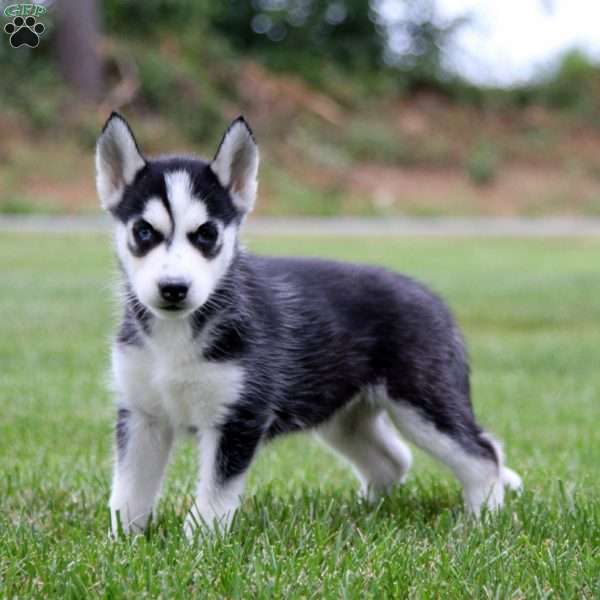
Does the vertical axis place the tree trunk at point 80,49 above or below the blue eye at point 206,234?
below

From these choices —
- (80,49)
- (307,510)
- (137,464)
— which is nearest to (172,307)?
(137,464)

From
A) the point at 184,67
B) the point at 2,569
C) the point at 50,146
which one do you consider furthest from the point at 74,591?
the point at 184,67

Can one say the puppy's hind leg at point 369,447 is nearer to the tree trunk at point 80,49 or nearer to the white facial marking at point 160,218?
the white facial marking at point 160,218

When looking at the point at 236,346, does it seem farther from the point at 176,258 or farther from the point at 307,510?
A: the point at 307,510

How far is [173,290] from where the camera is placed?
3914 millimetres

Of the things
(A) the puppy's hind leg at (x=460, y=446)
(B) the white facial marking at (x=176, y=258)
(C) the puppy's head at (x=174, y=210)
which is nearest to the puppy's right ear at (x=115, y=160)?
(C) the puppy's head at (x=174, y=210)

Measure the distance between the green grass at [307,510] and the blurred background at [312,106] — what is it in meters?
17.3

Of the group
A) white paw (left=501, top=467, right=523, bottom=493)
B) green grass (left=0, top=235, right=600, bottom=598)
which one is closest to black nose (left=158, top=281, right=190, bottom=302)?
green grass (left=0, top=235, right=600, bottom=598)

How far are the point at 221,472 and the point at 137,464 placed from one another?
0.42 m

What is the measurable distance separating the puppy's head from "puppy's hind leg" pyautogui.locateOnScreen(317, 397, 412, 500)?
1220mm

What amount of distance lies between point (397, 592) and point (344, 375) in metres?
1.47

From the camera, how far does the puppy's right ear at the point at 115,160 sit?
4.27m

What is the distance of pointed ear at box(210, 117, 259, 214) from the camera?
4.35m

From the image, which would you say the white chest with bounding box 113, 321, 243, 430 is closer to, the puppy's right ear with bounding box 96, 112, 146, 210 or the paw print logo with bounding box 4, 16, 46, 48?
the puppy's right ear with bounding box 96, 112, 146, 210
